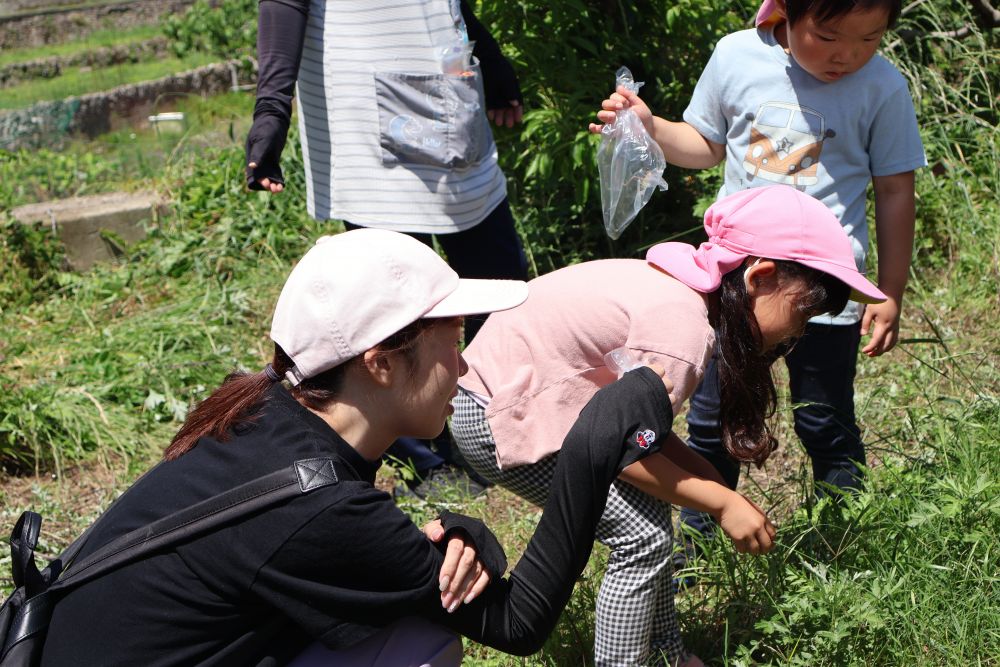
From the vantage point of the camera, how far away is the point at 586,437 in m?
1.70

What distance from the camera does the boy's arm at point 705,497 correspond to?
73.7 inches

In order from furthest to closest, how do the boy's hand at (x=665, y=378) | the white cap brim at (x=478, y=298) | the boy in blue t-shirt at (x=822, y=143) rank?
1. the boy in blue t-shirt at (x=822, y=143)
2. the boy's hand at (x=665, y=378)
3. the white cap brim at (x=478, y=298)

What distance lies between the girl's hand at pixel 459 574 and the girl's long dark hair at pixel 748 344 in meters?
0.62

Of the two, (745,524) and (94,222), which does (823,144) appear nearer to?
(745,524)

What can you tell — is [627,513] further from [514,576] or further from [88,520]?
[88,520]

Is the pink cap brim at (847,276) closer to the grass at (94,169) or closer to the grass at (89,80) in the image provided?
the grass at (94,169)

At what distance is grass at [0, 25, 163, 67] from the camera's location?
722 inches

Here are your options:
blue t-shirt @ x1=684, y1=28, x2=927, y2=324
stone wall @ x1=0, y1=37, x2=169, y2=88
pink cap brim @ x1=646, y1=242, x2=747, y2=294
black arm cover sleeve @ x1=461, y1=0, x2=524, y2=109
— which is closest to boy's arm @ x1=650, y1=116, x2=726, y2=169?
blue t-shirt @ x1=684, y1=28, x2=927, y2=324

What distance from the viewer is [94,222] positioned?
5062 mm

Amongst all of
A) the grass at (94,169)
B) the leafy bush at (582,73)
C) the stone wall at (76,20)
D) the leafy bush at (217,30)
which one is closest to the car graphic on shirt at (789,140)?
the leafy bush at (582,73)

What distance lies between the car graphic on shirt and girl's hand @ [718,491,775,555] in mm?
789

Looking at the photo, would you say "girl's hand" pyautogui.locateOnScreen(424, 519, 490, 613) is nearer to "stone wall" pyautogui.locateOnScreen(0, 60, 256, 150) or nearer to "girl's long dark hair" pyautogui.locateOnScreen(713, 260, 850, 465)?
"girl's long dark hair" pyautogui.locateOnScreen(713, 260, 850, 465)

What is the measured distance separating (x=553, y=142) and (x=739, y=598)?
1.97 meters

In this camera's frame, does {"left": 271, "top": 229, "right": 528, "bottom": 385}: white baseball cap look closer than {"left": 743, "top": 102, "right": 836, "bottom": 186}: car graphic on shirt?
Yes
